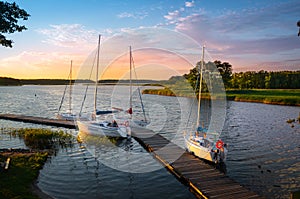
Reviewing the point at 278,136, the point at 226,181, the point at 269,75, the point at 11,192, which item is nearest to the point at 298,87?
the point at 269,75

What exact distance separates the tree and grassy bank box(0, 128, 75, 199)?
27.9 ft

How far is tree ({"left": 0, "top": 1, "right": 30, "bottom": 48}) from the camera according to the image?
54.3ft

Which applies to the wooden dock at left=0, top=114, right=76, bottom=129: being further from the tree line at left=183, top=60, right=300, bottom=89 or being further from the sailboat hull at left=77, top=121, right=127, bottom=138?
the tree line at left=183, top=60, right=300, bottom=89

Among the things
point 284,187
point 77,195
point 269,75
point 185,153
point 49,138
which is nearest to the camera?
point 77,195

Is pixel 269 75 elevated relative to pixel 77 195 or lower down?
elevated

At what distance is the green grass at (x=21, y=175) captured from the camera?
1371 cm

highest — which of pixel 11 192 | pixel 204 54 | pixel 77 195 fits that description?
pixel 204 54

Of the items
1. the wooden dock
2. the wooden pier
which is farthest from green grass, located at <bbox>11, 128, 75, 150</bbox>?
the wooden dock

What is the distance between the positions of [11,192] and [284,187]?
18104mm

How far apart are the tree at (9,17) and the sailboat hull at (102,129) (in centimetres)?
1622

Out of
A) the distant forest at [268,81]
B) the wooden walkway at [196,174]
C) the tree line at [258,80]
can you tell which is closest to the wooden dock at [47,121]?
the wooden walkway at [196,174]

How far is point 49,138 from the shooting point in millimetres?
28609

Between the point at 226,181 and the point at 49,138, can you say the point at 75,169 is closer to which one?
the point at 49,138

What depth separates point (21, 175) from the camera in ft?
55.4
